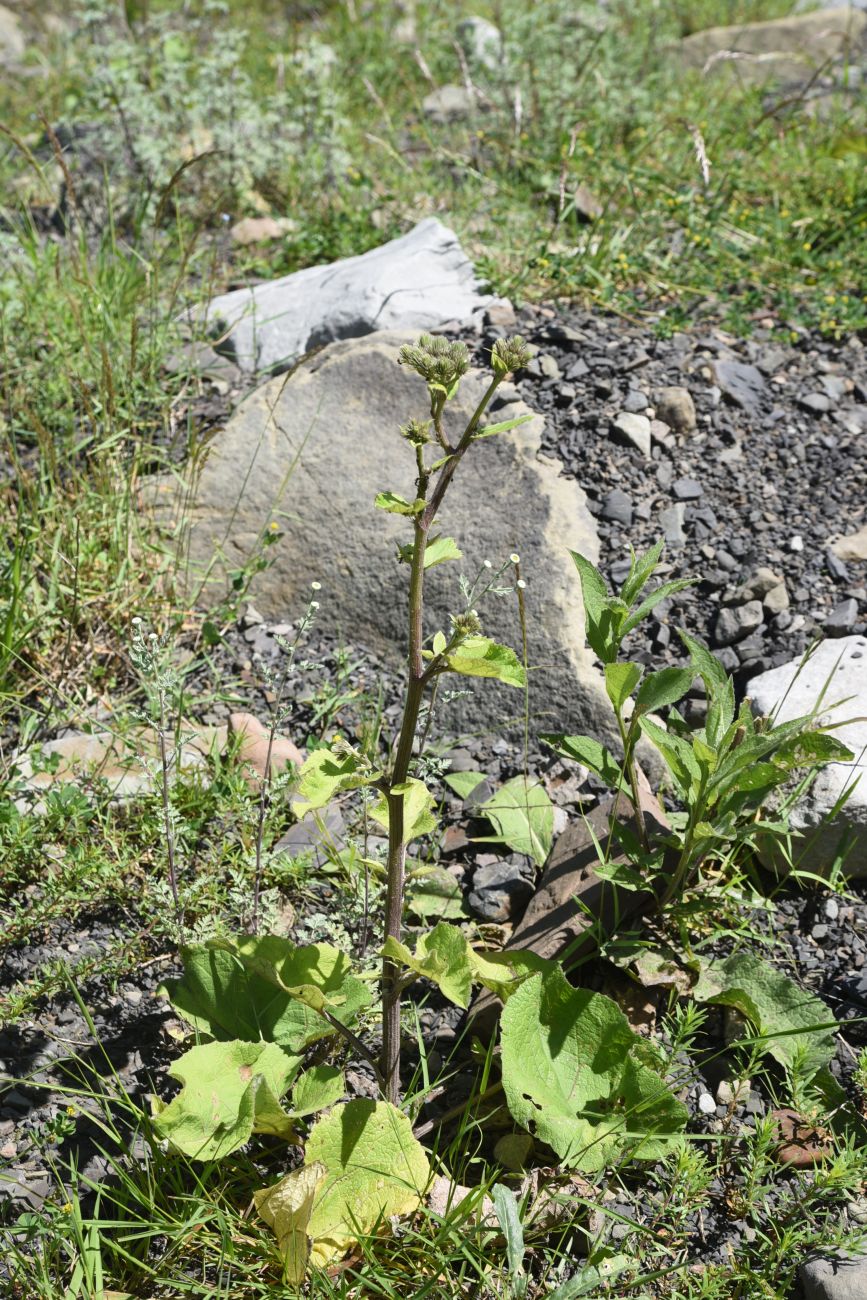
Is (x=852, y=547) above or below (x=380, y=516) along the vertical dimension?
below

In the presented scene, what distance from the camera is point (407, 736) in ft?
6.03

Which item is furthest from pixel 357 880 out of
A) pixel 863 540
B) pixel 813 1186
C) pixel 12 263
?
pixel 12 263

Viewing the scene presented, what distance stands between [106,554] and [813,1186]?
2.52 metres

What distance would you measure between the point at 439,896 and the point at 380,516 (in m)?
1.30

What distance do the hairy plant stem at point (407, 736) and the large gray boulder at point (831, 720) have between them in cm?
102

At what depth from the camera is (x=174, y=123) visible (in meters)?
5.05

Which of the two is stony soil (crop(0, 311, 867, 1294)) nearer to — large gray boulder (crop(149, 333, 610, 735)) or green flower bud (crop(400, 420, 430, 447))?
large gray boulder (crop(149, 333, 610, 735))

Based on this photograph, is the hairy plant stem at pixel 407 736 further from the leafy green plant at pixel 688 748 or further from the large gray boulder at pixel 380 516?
the large gray boulder at pixel 380 516

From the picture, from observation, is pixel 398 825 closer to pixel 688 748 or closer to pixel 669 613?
pixel 688 748

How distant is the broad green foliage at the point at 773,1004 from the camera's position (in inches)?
87.4

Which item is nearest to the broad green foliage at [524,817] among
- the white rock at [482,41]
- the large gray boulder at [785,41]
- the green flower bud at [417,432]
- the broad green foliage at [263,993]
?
the broad green foliage at [263,993]

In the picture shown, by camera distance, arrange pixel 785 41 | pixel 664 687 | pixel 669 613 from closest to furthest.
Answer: pixel 664 687 < pixel 669 613 < pixel 785 41

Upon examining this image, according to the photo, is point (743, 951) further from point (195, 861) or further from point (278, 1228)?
point (195, 861)

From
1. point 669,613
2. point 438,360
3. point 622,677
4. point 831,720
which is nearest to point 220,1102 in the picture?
point 622,677
